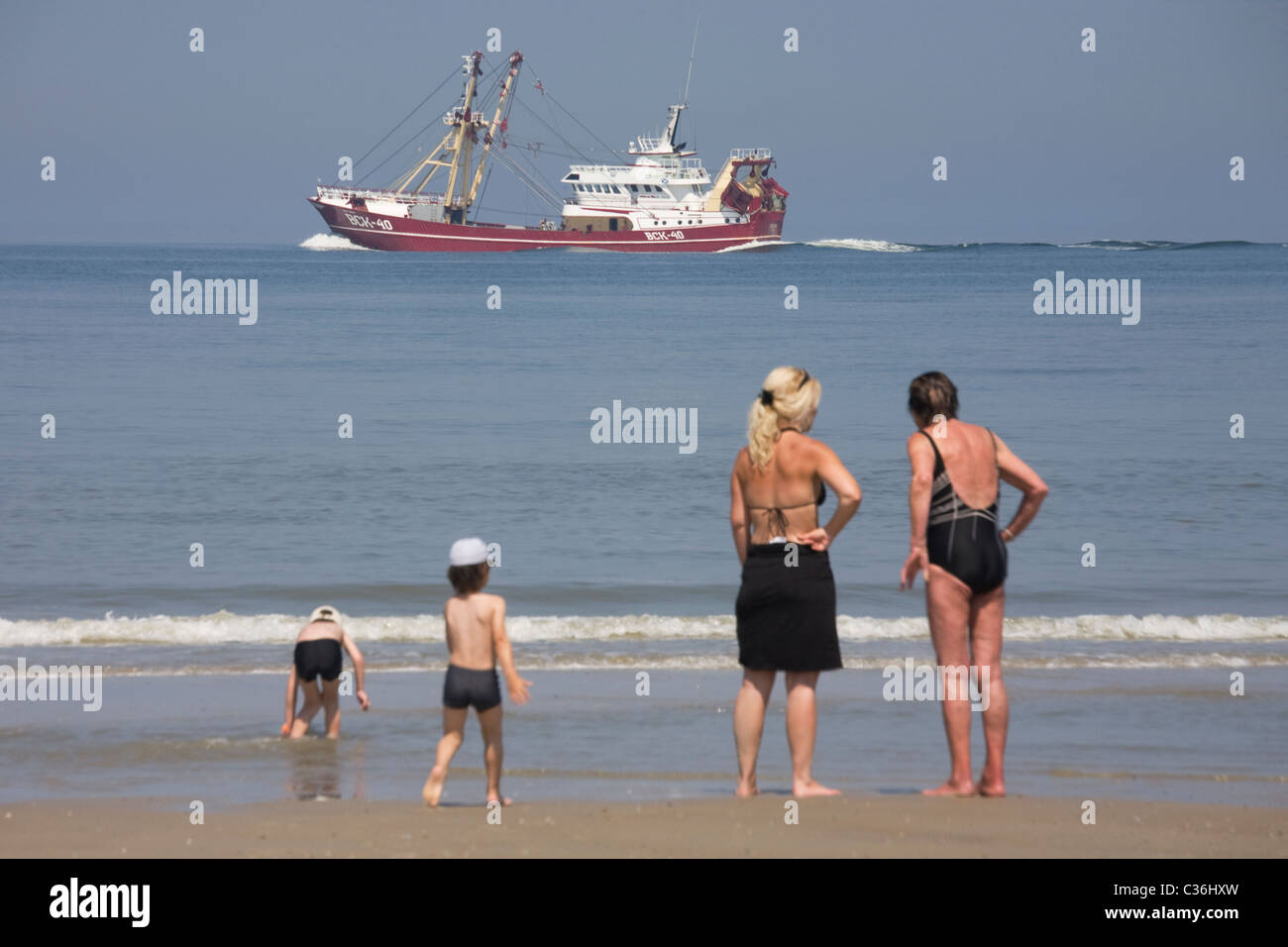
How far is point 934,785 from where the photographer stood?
577cm

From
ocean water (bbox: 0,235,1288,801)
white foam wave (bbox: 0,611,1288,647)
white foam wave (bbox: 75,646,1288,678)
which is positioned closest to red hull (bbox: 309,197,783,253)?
ocean water (bbox: 0,235,1288,801)

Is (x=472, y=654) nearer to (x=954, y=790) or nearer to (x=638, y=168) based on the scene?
(x=954, y=790)

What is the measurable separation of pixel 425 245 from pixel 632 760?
331 feet

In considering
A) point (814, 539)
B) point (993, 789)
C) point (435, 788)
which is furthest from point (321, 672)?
point (993, 789)

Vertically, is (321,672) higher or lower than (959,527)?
lower

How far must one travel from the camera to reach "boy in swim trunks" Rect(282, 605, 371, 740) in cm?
658

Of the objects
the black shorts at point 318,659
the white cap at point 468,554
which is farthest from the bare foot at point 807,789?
the black shorts at point 318,659

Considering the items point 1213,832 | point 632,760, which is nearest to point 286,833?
point 632,760

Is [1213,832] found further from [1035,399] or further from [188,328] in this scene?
[188,328]

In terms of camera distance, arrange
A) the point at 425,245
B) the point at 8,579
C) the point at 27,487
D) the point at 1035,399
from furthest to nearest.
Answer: the point at 425,245, the point at 1035,399, the point at 27,487, the point at 8,579

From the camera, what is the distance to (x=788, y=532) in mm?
4816

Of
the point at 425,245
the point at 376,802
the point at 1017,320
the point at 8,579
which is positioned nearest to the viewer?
the point at 376,802

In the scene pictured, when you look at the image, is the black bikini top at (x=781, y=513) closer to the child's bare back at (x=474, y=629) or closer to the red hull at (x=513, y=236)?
the child's bare back at (x=474, y=629)

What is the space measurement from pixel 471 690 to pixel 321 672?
1.81 meters
